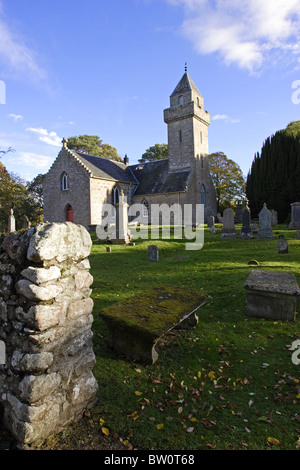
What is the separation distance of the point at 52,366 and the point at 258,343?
11.9 feet

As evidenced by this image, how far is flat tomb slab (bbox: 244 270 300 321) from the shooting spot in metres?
5.41

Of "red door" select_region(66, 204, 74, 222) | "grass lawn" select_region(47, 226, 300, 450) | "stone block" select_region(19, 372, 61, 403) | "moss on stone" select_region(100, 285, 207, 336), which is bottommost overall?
"grass lawn" select_region(47, 226, 300, 450)

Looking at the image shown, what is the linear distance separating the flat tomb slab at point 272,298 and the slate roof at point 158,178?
21031mm

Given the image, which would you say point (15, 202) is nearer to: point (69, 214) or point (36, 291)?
point (69, 214)

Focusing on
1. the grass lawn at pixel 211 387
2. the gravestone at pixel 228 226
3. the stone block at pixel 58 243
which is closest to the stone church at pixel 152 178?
the gravestone at pixel 228 226

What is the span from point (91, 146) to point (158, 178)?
18.7m

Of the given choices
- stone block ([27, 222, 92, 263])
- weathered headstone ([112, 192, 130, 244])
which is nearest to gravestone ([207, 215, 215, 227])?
weathered headstone ([112, 192, 130, 244])

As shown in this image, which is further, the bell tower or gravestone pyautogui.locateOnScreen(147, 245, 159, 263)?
the bell tower

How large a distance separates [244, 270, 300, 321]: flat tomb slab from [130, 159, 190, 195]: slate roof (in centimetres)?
2103

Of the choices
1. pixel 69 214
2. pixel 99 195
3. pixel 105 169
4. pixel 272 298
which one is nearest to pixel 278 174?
pixel 105 169

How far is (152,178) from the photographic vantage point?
29.7 metres

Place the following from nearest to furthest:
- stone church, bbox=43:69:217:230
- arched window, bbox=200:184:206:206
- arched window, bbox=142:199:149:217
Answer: stone church, bbox=43:69:217:230
arched window, bbox=142:199:149:217
arched window, bbox=200:184:206:206

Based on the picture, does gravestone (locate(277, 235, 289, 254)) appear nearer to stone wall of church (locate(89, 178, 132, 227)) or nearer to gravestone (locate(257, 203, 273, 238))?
gravestone (locate(257, 203, 273, 238))

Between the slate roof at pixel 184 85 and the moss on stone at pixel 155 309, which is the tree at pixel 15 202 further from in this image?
the moss on stone at pixel 155 309
